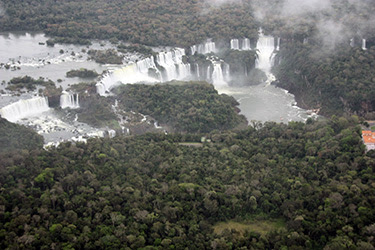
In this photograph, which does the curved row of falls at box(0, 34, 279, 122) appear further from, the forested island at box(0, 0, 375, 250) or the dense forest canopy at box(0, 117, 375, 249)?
the dense forest canopy at box(0, 117, 375, 249)

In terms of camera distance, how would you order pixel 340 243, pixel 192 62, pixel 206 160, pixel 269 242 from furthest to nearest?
pixel 192 62
pixel 206 160
pixel 269 242
pixel 340 243

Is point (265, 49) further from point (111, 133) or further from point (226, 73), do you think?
point (111, 133)

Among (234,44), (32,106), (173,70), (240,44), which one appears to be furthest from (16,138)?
(240,44)

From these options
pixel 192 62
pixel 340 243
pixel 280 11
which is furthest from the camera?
pixel 280 11

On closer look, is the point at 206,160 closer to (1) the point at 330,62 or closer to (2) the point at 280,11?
(1) the point at 330,62

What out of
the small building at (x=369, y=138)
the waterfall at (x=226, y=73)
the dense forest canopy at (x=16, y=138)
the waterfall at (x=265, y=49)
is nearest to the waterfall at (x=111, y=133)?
the dense forest canopy at (x=16, y=138)

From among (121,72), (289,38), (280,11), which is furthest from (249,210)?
(280,11)

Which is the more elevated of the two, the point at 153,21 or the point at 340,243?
the point at 153,21

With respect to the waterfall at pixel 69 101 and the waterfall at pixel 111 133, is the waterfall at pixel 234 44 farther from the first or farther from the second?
the waterfall at pixel 111 133

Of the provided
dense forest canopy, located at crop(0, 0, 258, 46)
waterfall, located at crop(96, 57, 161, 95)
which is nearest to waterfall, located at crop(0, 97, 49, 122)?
waterfall, located at crop(96, 57, 161, 95)
